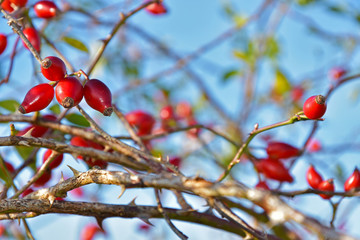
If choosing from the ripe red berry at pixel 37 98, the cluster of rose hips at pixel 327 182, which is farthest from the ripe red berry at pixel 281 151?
the ripe red berry at pixel 37 98

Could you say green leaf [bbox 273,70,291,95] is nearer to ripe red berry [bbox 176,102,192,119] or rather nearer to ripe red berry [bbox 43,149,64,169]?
ripe red berry [bbox 176,102,192,119]

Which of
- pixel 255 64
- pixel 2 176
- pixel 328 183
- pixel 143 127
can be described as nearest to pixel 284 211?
pixel 328 183

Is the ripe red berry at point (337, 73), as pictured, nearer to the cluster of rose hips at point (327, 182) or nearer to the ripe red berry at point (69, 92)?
the cluster of rose hips at point (327, 182)

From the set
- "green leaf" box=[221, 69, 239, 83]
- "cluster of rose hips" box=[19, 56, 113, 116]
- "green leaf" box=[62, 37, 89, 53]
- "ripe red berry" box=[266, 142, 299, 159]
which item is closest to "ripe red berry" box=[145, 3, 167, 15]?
"green leaf" box=[62, 37, 89, 53]

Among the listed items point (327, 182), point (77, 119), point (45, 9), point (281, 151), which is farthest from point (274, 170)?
point (45, 9)

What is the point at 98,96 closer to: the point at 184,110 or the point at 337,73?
the point at 337,73

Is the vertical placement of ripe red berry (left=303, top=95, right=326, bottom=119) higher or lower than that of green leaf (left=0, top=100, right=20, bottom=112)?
lower

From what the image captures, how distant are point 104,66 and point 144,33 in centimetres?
112

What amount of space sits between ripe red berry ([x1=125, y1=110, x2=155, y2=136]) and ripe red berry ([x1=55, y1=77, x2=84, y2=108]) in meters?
0.95

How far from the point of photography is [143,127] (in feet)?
6.16

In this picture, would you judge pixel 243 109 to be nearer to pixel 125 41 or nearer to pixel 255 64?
pixel 255 64

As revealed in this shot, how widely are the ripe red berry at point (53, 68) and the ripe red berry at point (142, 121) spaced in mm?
920

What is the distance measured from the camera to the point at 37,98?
917 mm

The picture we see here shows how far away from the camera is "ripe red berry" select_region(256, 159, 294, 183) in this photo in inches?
53.4
